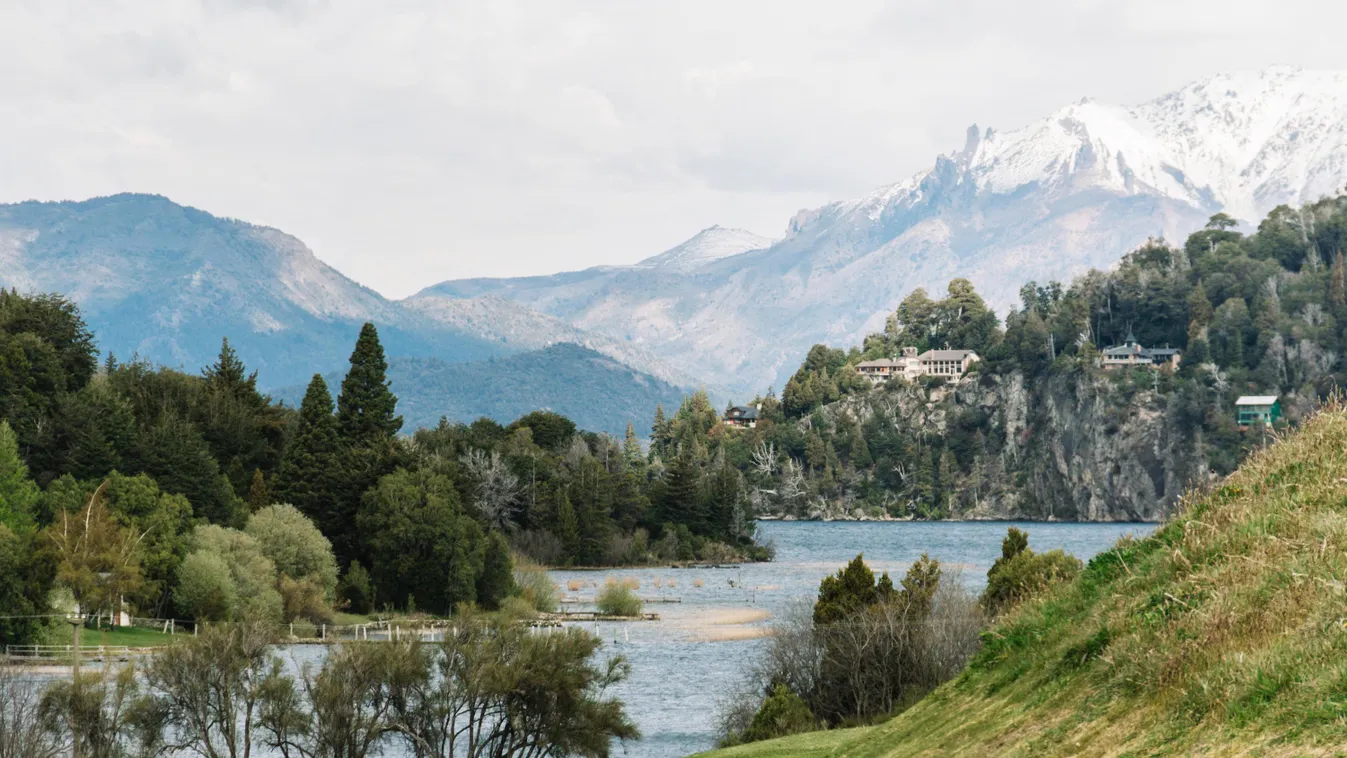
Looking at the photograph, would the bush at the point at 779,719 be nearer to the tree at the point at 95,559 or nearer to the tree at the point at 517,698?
the tree at the point at 517,698

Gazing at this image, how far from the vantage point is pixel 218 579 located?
235 ft

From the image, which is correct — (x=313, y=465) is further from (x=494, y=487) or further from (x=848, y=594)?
(x=848, y=594)

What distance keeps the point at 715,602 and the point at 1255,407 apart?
410 feet

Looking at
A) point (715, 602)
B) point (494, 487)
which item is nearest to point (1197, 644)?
point (715, 602)

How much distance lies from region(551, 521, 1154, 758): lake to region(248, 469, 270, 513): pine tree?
21.1 m

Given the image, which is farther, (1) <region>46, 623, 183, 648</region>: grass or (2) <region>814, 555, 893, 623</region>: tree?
(1) <region>46, 623, 183, 648</region>: grass

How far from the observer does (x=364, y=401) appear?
95750 millimetres

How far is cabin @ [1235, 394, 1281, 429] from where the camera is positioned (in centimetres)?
19465

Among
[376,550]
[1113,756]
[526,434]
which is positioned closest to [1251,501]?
[1113,756]

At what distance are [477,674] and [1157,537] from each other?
83.5 ft

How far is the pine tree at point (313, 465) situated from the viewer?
90.8m

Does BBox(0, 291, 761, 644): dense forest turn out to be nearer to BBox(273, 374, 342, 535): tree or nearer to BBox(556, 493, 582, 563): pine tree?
BBox(273, 374, 342, 535): tree

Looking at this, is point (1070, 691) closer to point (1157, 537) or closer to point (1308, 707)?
point (1157, 537)

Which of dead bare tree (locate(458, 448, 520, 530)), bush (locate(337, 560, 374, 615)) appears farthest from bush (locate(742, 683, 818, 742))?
dead bare tree (locate(458, 448, 520, 530))
